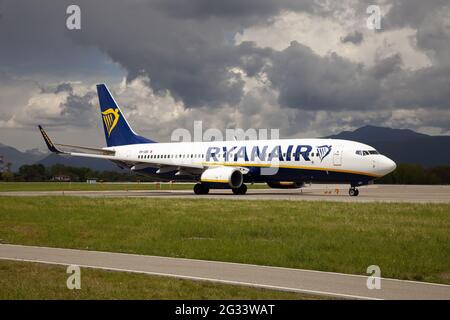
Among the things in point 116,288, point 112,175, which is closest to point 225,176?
point 116,288

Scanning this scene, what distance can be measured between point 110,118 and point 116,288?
47732 mm

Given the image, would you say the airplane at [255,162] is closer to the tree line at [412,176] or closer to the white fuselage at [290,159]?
the white fuselage at [290,159]

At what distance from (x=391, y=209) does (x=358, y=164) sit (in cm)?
1354

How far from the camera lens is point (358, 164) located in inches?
1540

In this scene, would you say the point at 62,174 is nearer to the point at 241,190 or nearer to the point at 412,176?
the point at 412,176

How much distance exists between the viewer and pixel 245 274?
40.2 feet

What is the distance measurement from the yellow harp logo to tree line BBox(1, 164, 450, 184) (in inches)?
641

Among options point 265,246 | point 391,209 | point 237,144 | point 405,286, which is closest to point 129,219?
point 265,246

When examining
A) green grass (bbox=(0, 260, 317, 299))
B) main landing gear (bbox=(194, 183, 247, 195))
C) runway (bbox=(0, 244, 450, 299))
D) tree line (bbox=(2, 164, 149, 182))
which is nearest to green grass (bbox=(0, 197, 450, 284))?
runway (bbox=(0, 244, 450, 299))

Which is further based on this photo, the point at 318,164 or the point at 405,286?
the point at 318,164

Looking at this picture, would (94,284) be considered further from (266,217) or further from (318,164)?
(318,164)

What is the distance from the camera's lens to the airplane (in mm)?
39531

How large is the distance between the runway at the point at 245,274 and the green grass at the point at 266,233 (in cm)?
78

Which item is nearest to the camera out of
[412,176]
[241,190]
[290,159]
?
[290,159]
